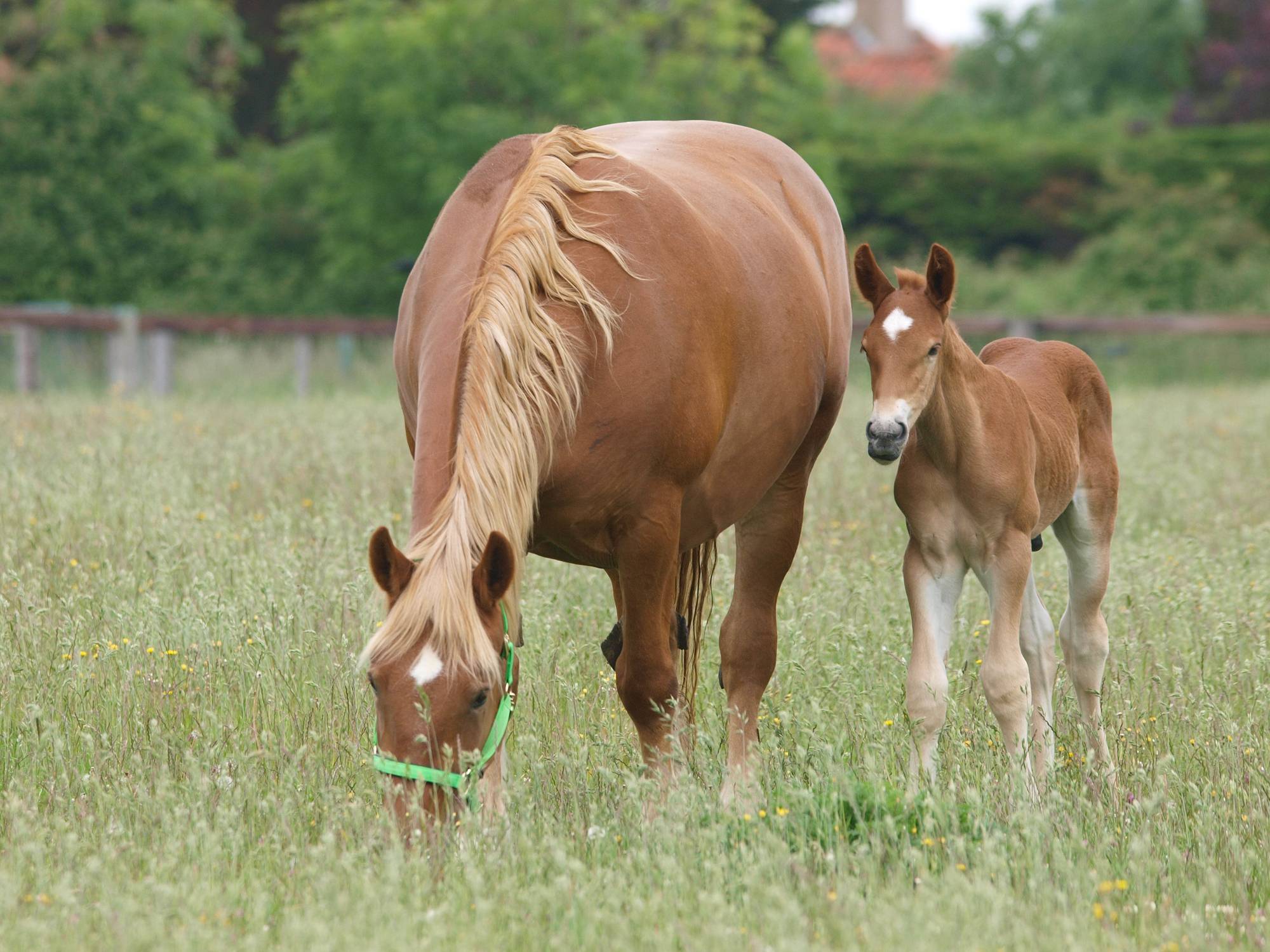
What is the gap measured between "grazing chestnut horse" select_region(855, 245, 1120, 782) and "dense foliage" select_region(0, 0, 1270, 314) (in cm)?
1502

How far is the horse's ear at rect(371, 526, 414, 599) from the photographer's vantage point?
2.86 meters

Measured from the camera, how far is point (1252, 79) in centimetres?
2967

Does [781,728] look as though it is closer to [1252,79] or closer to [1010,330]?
[1010,330]

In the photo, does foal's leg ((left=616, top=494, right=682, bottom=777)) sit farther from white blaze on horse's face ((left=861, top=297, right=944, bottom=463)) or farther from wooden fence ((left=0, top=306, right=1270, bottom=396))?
wooden fence ((left=0, top=306, right=1270, bottom=396))

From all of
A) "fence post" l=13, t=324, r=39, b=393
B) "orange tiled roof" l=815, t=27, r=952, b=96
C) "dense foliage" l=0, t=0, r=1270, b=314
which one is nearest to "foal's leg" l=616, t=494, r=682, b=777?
"fence post" l=13, t=324, r=39, b=393

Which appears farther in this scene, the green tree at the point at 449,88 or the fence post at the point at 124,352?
the green tree at the point at 449,88

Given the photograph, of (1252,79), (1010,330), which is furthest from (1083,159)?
(1010,330)

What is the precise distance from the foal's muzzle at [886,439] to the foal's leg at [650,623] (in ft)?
1.74

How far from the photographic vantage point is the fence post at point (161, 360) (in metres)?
16.7

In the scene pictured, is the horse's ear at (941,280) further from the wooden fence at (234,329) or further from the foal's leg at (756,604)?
the wooden fence at (234,329)

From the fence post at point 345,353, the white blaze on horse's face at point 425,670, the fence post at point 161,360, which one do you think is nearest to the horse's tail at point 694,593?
the white blaze on horse's face at point 425,670

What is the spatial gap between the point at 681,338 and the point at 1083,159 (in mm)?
23974

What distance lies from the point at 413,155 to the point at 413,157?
0.39ft

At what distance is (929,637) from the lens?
422 cm
